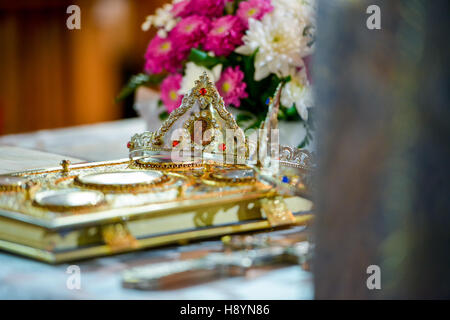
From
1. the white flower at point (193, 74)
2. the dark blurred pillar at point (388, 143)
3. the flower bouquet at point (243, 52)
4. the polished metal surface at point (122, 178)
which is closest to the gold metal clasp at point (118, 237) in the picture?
the polished metal surface at point (122, 178)

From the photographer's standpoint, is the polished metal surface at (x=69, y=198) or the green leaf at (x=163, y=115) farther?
the green leaf at (x=163, y=115)

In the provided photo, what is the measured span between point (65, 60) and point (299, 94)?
3206 mm

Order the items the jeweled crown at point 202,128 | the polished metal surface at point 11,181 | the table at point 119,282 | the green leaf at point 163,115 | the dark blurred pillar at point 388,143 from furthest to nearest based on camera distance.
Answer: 1. the green leaf at point 163,115
2. the jeweled crown at point 202,128
3. the polished metal surface at point 11,181
4. the table at point 119,282
5. the dark blurred pillar at point 388,143

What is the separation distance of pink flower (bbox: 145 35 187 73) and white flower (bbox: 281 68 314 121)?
11.1 inches

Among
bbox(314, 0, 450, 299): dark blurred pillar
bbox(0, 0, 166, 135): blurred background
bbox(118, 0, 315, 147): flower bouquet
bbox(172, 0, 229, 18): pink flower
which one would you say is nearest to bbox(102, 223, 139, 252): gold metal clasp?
bbox(314, 0, 450, 299): dark blurred pillar

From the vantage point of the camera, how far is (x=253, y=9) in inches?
50.8

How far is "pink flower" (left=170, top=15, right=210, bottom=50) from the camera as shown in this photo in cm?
136

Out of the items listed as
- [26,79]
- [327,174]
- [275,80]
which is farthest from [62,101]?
[327,174]

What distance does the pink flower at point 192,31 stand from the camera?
1.36 m

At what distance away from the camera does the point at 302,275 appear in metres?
0.65

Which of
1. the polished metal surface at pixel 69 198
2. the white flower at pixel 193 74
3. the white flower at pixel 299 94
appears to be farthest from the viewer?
the white flower at pixel 193 74

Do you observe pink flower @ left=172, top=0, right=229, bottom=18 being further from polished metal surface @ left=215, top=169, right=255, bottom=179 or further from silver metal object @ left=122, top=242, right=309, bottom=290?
silver metal object @ left=122, top=242, right=309, bottom=290

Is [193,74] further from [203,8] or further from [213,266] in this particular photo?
[213,266]

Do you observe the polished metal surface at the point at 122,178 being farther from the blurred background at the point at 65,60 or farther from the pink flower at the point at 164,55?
the blurred background at the point at 65,60
